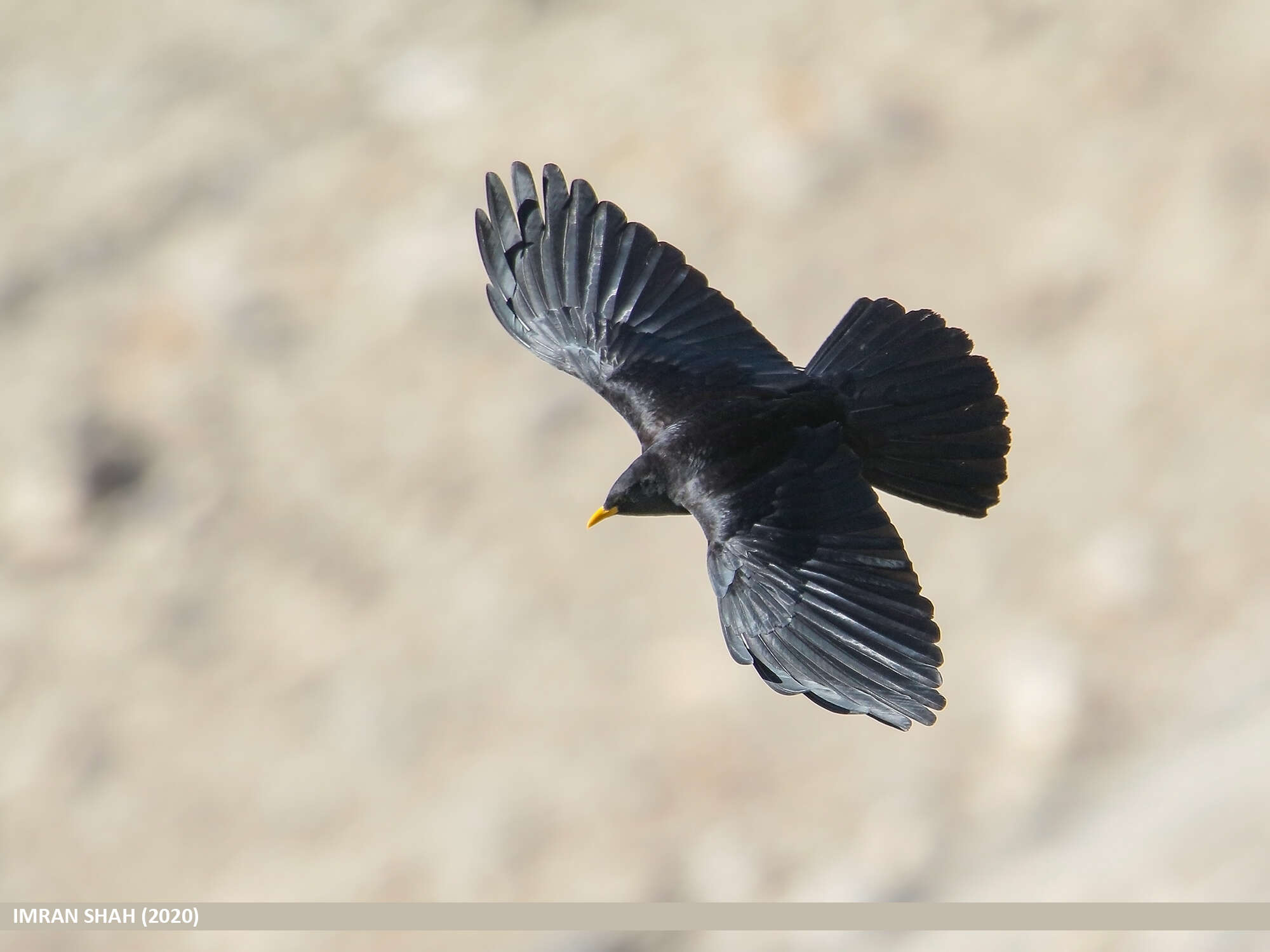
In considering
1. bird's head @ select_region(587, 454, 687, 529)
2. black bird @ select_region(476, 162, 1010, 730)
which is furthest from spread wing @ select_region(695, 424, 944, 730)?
bird's head @ select_region(587, 454, 687, 529)

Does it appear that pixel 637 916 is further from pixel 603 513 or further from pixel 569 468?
pixel 603 513

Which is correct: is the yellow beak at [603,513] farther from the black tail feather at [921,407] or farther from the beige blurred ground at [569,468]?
the beige blurred ground at [569,468]

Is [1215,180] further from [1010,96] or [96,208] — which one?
[96,208]

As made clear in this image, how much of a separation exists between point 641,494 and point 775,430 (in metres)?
0.73

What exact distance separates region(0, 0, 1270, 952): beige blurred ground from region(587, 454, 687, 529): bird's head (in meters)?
14.9

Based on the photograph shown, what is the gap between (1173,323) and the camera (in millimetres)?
28109

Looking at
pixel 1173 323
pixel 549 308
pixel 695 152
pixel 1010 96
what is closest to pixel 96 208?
pixel 695 152

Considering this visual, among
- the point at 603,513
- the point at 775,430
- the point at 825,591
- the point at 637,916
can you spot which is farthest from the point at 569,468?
the point at 825,591

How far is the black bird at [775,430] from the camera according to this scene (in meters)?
8.05

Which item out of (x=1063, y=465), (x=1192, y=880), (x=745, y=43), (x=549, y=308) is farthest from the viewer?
(x=745, y=43)

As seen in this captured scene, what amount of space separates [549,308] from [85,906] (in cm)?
1789

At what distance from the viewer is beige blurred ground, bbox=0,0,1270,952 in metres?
25.0

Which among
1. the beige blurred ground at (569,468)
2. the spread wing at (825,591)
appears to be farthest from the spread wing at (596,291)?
the beige blurred ground at (569,468)

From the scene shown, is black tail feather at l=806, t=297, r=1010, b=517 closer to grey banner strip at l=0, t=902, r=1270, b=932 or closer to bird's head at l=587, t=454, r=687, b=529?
bird's head at l=587, t=454, r=687, b=529
